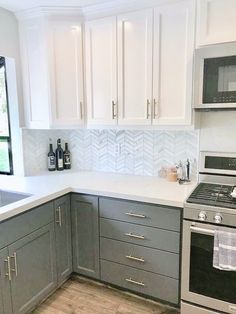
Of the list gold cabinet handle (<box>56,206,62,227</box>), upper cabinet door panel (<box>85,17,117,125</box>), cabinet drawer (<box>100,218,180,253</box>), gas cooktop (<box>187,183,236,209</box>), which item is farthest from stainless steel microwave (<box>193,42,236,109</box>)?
gold cabinet handle (<box>56,206,62,227</box>)

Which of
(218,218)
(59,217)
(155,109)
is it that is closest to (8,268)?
(59,217)

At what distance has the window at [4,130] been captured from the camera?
2579 mm

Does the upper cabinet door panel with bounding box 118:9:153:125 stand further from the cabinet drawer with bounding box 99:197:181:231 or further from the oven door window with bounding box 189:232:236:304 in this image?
the oven door window with bounding box 189:232:236:304

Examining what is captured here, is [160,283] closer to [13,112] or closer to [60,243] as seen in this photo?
[60,243]

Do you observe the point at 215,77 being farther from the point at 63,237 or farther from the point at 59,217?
the point at 63,237

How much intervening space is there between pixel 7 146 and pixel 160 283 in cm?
191

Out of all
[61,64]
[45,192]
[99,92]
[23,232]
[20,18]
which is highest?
[20,18]

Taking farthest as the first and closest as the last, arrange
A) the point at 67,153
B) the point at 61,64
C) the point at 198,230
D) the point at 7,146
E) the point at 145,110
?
1. the point at 67,153
2. the point at 7,146
3. the point at 61,64
4. the point at 145,110
5. the point at 198,230

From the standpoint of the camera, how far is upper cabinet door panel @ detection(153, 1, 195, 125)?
1.98 metres

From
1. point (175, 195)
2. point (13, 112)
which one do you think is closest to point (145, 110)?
point (175, 195)

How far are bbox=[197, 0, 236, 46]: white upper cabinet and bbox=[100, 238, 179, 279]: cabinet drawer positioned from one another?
1560 millimetres

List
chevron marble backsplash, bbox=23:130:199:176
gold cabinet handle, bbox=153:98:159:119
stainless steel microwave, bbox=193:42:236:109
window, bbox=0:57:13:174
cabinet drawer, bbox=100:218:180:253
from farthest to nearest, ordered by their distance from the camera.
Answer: window, bbox=0:57:13:174
chevron marble backsplash, bbox=23:130:199:176
gold cabinet handle, bbox=153:98:159:119
cabinet drawer, bbox=100:218:180:253
stainless steel microwave, bbox=193:42:236:109

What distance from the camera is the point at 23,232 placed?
72.9 inches

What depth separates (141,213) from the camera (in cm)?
200
